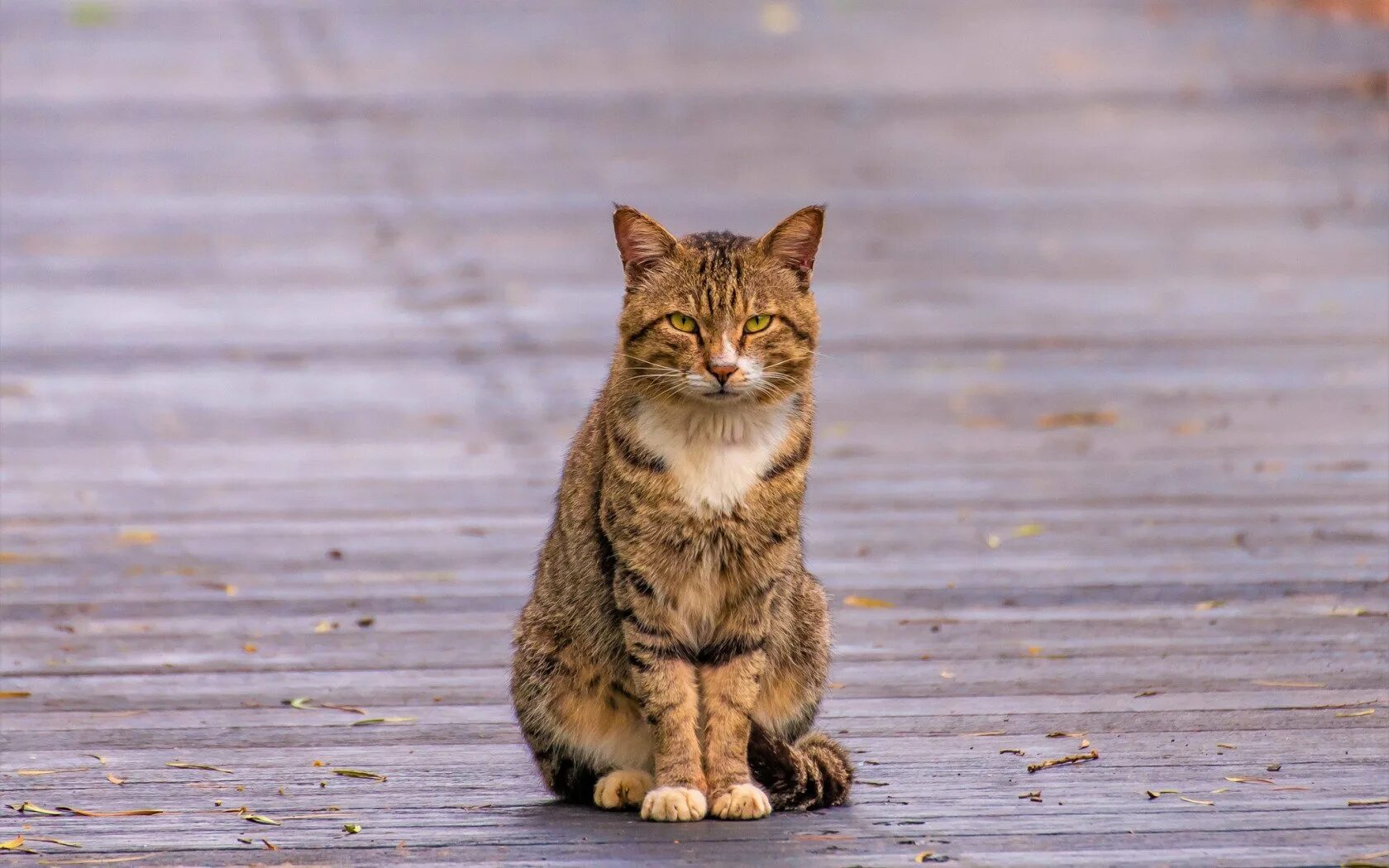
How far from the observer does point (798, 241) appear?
400cm

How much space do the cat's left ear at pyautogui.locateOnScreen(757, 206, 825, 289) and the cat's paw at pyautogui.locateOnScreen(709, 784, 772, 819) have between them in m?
1.05

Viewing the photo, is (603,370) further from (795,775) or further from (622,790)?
(795,775)

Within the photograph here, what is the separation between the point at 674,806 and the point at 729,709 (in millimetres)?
229

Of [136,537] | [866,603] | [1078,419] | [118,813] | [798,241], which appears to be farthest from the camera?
[1078,419]

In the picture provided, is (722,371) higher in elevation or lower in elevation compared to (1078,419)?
higher

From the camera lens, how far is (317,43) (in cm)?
1593

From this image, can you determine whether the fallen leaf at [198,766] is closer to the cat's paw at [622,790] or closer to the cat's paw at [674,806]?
the cat's paw at [622,790]

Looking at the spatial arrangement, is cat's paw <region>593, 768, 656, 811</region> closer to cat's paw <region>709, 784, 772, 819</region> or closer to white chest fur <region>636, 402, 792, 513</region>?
cat's paw <region>709, 784, 772, 819</region>

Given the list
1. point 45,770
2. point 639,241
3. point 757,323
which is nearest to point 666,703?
point 757,323

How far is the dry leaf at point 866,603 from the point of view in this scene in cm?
582

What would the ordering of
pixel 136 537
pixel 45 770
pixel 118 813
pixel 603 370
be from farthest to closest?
pixel 603 370 < pixel 136 537 < pixel 45 770 < pixel 118 813

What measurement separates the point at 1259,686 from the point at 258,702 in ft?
8.01

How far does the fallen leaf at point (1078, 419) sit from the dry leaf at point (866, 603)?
2.75 metres

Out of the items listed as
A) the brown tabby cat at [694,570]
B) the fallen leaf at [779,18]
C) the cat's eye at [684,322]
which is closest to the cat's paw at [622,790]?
the brown tabby cat at [694,570]
